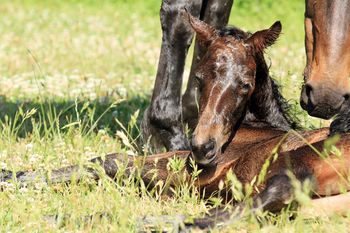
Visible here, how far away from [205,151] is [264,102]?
0.75 meters

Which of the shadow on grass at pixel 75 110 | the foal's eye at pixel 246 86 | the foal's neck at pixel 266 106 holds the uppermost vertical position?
the foal's eye at pixel 246 86

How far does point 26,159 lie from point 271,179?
1930mm

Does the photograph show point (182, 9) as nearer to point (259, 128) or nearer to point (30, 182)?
point (259, 128)

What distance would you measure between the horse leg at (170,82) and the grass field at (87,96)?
0.17 m

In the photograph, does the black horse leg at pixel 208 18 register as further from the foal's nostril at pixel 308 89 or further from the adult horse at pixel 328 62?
the foal's nostril at pixel 308 89

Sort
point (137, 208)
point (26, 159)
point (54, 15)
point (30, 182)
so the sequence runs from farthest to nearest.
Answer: point (54, 15) → point (26, 159) → point (30, 182) → point (137, 208)

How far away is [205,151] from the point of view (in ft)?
15.1

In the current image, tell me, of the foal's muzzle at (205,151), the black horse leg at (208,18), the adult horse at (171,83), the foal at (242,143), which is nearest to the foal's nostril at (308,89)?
the foal at (242,143)

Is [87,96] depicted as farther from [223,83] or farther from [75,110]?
[223,83]

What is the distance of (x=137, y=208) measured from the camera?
471cm

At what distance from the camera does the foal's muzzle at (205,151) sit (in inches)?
181

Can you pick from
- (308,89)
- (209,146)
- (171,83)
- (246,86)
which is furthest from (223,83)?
(171,83)

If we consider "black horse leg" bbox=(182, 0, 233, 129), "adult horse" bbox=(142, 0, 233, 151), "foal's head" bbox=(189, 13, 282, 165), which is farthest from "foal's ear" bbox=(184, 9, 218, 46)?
"black horse leg" bbox=(182, 0, 233, 129)

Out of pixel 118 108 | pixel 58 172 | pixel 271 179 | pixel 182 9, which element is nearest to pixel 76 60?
pixel 118 108
